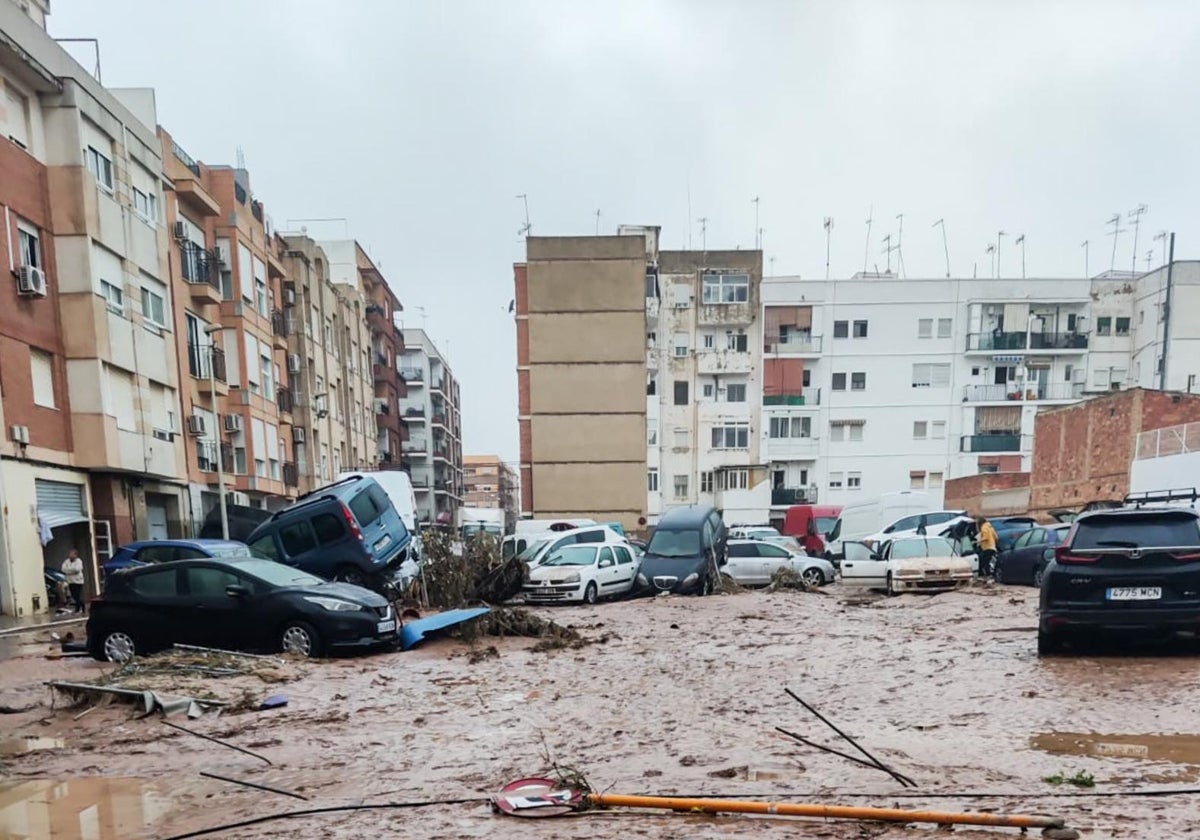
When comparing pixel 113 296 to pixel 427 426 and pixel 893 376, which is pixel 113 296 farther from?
pixel 427 426

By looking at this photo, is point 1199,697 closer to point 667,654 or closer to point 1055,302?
point 667,654

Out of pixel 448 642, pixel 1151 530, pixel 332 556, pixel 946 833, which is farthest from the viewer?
pixel 332 556

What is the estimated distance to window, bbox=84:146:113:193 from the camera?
19.0 m

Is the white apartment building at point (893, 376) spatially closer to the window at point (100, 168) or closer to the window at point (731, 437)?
the window at point (731, 437)

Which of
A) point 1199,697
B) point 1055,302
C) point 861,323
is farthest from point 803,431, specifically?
point 1199,697

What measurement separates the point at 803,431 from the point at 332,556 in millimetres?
34332

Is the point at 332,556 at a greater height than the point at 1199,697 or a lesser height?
lesser

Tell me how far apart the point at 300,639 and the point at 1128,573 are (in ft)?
33.4

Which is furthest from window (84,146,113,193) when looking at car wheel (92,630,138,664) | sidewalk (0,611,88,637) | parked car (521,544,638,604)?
parked car (521,544,638,604)

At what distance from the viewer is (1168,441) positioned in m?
23.2

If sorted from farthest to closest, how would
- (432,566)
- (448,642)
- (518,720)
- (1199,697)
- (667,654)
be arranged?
(432,566) < (448,642) < (667,654) < (518,720) < (1199,697)

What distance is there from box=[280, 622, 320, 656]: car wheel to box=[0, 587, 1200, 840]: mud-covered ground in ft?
1.97

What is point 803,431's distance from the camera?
43250 mm

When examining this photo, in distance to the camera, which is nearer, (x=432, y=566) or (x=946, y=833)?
(x=946, y=833)
